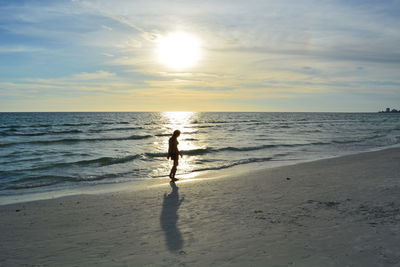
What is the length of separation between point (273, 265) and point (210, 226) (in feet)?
6.19

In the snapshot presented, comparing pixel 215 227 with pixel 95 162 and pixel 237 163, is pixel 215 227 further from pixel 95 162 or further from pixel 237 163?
pixel 95 162

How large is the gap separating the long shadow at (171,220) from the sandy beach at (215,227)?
2cm

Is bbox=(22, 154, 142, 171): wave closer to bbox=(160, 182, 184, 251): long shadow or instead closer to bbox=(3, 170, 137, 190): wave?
bbox=(3, 170, 137, 190): wave

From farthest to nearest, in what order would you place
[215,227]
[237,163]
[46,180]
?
[237,163] < [46,180] < [215,227]

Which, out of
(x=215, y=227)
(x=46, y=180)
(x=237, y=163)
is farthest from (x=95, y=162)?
(x=215, y=227)

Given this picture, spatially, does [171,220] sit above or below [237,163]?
above

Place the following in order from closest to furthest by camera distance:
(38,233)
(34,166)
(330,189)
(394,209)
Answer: (38,233), (394,209), (330,189), (34,166)

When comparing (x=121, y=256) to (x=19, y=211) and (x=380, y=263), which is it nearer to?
(x=380, y=263)

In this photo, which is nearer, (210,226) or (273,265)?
(273,265)

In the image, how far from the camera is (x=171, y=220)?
663 cm

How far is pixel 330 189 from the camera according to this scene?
894cm

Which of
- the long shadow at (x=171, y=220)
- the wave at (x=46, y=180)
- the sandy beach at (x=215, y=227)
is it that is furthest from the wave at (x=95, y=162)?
the long shadow at (x=171, y=220)

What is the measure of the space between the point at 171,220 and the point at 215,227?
108 centimetres

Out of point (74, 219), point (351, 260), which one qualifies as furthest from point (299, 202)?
point (74, 219)
